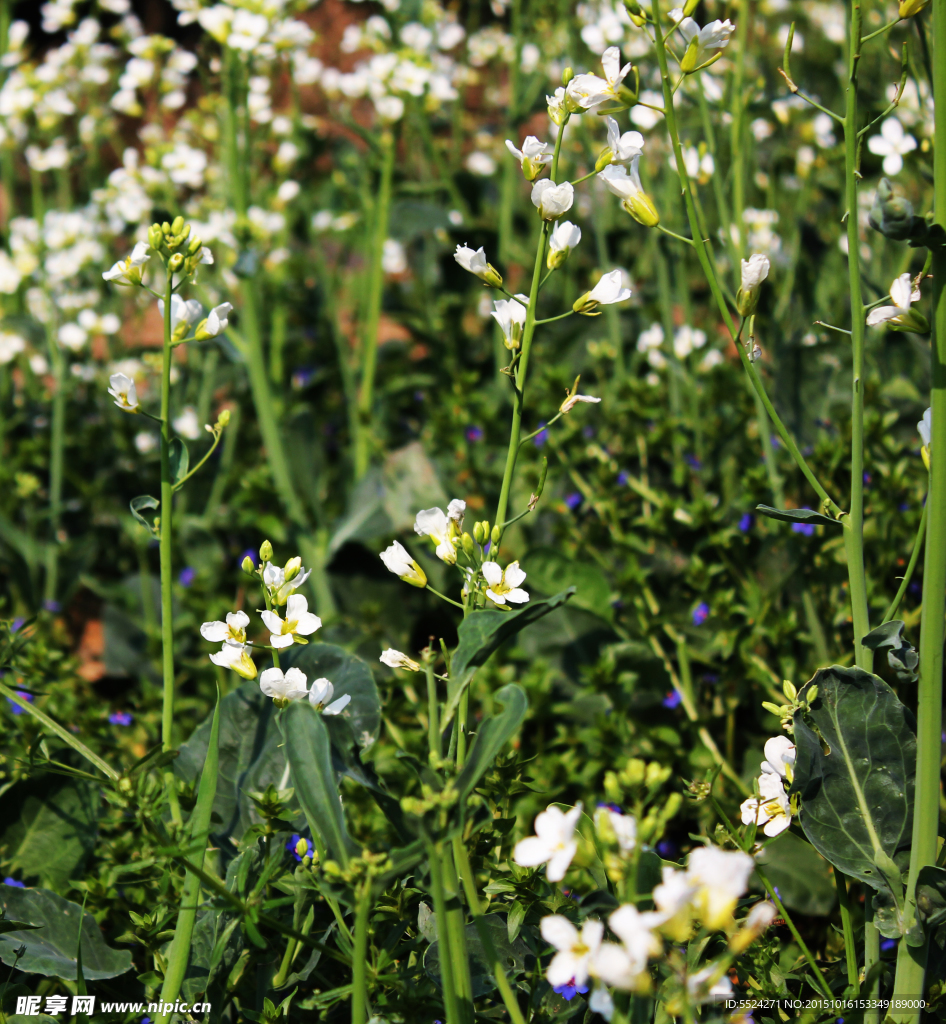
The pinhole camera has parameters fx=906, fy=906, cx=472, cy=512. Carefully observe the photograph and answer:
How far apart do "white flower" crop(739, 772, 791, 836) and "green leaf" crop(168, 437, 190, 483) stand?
0.79 metres

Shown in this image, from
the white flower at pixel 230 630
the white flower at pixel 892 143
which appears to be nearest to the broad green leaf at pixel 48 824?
the white flower at pixel 230 630

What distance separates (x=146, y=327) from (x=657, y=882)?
4.13m

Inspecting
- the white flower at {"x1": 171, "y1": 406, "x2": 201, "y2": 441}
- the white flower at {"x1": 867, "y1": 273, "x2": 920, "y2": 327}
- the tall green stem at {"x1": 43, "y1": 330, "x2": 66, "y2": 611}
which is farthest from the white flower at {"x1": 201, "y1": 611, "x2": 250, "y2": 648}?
the white flower at {"x1": 171, "y1": 406, "x2": 201, "y2": 441}

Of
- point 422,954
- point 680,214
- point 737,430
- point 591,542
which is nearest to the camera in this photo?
point 422,954

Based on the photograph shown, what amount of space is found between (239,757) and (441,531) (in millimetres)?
541

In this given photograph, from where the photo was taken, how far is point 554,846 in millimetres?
715

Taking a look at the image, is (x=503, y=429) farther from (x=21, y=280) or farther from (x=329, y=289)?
(x=21, y=280)

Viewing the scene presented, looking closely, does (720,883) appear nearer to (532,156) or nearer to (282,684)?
(282,684)

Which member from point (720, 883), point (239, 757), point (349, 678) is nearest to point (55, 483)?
point (239, 757)

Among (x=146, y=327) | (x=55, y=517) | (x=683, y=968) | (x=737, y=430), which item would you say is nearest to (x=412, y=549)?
(x=737, y=430)

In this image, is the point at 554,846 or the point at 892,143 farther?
the point at 892,143

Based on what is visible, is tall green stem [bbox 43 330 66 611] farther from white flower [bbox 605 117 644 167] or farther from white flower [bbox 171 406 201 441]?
white flower [bbox 605 117 644 167]

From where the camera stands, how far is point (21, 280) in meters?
2.73

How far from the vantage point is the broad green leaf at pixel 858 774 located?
1.01m
